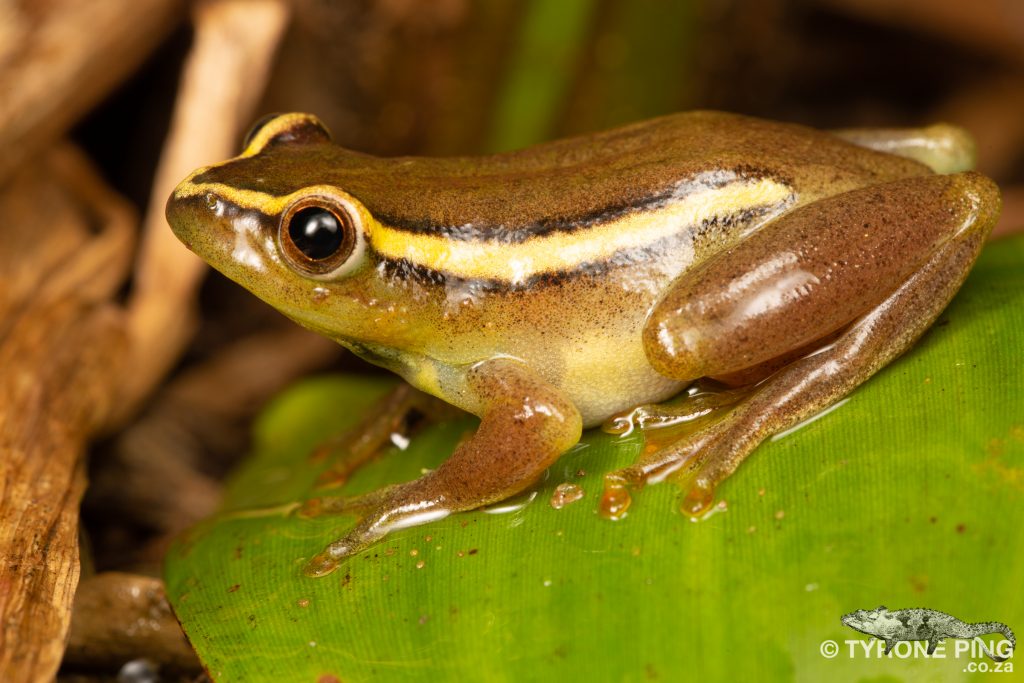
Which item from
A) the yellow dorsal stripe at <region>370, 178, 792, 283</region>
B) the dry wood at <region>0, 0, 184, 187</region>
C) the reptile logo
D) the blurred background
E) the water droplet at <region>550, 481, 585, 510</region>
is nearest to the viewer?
the reptile logo

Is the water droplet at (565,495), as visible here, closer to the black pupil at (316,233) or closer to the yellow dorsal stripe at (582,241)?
the yellow dorsal stripe at (582,241)

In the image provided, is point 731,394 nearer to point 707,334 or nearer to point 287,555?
point 707,334

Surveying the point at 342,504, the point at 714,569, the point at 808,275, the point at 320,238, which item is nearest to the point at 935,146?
the point at 808,275

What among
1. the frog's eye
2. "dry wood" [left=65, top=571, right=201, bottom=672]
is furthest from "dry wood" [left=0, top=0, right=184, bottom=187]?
"dry wood" [left=65, top=571, right=201, bottom=672]

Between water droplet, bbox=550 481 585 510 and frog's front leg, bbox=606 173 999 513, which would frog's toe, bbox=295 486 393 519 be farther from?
frog's front leg, bbox=606 173 999 513

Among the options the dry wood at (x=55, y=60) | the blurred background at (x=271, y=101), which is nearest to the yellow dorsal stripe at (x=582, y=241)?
the blurred background at (x=271, y=101)

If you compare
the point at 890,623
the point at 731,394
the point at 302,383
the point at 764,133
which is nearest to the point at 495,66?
the point at 302,383

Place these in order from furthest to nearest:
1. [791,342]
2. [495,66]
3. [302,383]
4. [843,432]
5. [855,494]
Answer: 1. [495,66]
2. [302,383]
3. [791,342]
4. [843,432]
5. [855,494]
